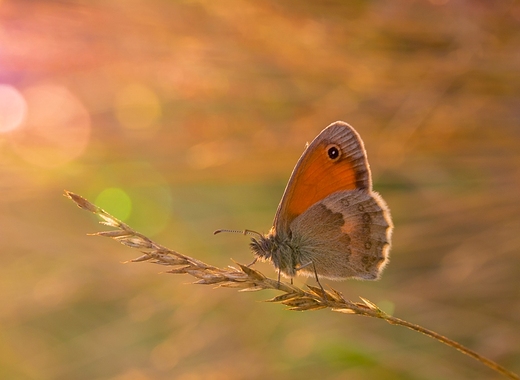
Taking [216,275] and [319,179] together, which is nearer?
[216,275]

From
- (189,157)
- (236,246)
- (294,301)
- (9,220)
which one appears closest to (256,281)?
(294,301)

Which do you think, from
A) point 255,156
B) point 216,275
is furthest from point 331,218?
point 255,156

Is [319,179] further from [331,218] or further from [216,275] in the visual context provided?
[216,275]

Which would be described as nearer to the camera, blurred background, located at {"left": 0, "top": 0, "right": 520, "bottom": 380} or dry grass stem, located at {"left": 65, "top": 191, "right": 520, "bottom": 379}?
dry grass stem, located at {"left": 65, "top": 191, "right": 520, "bottom": 379}

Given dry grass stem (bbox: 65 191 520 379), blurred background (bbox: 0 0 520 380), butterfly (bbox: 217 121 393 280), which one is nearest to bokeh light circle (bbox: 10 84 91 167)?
blurred background (bbox: 0 0 520 380)

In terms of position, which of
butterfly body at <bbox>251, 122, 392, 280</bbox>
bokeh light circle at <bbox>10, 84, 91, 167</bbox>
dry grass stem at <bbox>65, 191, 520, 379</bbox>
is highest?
bokeh light circle at <bbox>10, 84, 91, 167</bbox>

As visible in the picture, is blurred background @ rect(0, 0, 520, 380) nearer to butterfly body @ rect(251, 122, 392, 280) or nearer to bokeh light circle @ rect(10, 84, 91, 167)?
bokeh light circle @ rect(10, 84, 91, 167)

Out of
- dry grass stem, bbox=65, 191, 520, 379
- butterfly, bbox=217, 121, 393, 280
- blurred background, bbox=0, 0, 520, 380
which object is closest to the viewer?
dry grass stem, bbox=65, 191, 520, 379
